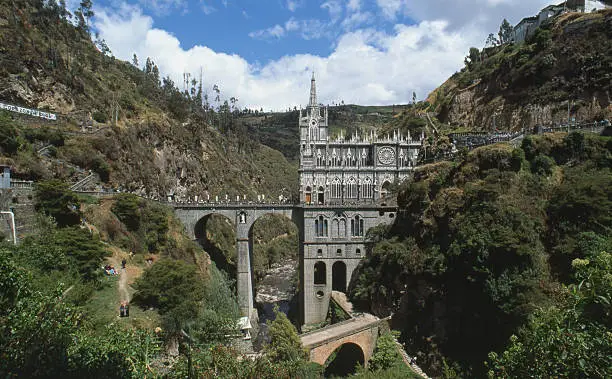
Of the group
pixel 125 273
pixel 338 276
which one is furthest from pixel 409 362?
pixel 125 273

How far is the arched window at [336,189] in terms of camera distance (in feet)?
165

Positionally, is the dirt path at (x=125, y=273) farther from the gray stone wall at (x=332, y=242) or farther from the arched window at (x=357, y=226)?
the arched window at (x=357, y=226)

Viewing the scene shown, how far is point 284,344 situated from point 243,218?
22.0 meters

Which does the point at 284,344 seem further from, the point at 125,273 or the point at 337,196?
the point at 337,196

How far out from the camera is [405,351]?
30.2 metres

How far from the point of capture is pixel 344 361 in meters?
32.5

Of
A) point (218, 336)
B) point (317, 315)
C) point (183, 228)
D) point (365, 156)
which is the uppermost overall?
point (365, 156)

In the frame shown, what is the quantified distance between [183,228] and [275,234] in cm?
4268

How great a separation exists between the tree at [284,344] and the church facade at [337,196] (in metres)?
Answer: 15.7

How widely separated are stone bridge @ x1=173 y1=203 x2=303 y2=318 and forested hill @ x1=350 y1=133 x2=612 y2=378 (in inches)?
525

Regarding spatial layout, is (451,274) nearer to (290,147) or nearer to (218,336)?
(218,336)

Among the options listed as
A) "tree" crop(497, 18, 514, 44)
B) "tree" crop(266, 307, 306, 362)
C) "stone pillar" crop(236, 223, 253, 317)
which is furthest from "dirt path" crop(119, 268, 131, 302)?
"tree" crop(497, 18, 514, 44)

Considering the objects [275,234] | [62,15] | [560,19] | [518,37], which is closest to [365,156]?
[560,19]

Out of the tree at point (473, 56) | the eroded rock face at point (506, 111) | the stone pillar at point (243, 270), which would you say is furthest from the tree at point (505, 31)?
the stone pillar at point (243, 270)
